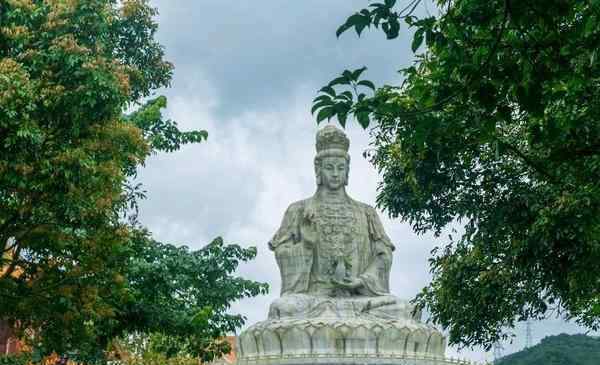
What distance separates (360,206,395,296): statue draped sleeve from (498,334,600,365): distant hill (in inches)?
683

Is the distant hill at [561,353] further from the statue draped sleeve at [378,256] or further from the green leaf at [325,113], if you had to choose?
the green leaf at [325,113]

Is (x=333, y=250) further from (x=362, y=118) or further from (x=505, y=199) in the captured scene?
(x=362, y=118)

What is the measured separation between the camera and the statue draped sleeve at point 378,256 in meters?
14.2

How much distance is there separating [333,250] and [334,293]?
662 mm

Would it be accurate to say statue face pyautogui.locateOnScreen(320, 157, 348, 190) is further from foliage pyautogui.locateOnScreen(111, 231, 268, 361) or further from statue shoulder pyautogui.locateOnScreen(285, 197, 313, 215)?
foliage pyautogui.locateOnScreen(111, 231, 268, 361)

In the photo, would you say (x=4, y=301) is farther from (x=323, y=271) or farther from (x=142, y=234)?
(x=323, y=271)

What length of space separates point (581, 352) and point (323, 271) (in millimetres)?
19800

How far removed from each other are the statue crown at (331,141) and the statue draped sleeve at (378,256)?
1038mm

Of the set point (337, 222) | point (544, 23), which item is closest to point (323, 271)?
point (337, 222)

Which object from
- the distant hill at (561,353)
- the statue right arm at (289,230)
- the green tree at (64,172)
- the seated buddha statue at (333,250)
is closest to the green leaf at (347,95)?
the green tree at (64,172)

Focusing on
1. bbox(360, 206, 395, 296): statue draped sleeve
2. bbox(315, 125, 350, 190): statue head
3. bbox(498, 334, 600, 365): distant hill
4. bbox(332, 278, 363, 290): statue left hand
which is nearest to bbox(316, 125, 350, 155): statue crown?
bbox(315, 125, 350, 190): statue head

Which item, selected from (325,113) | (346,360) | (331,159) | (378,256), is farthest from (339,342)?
(325,113)

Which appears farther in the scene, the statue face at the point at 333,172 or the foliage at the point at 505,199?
the statue face at the point at 333,172

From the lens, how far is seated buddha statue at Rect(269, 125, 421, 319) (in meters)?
13.6
